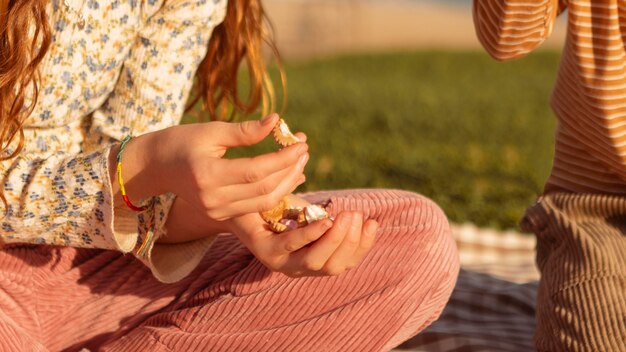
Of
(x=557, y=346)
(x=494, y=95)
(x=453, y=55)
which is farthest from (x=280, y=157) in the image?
(x=453, y=55)

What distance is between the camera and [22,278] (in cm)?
183

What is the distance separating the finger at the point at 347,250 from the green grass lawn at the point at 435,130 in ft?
6.62

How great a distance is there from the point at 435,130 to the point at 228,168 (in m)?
4.10

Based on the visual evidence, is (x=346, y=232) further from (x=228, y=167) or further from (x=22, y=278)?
(x=22, y=278)

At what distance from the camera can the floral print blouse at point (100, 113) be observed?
1693 millimetres

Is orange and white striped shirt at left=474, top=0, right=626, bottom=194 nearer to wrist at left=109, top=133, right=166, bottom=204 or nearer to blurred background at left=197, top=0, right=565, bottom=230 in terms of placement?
wrist at left=109, top=133, right=166, bottom=204

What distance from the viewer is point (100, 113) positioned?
1921 millimetres

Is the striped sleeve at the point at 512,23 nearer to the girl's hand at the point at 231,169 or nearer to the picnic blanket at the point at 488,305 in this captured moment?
the picnic blanket at the point at 488,305

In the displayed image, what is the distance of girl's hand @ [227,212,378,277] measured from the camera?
1470 millimetres

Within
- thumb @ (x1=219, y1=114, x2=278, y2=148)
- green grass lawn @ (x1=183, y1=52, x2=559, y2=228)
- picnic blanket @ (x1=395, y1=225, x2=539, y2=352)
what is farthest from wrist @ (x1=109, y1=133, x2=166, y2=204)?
green grass lawn @ (x1=183, y1=52, x2=559, y2=228)

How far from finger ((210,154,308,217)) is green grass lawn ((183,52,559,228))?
2.06 m

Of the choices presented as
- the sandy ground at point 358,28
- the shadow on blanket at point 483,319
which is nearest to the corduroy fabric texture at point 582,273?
the shadow on blanket at point 483,319

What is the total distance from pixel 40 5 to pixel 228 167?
52cm

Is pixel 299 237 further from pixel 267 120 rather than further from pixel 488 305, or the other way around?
pixel 488 305
